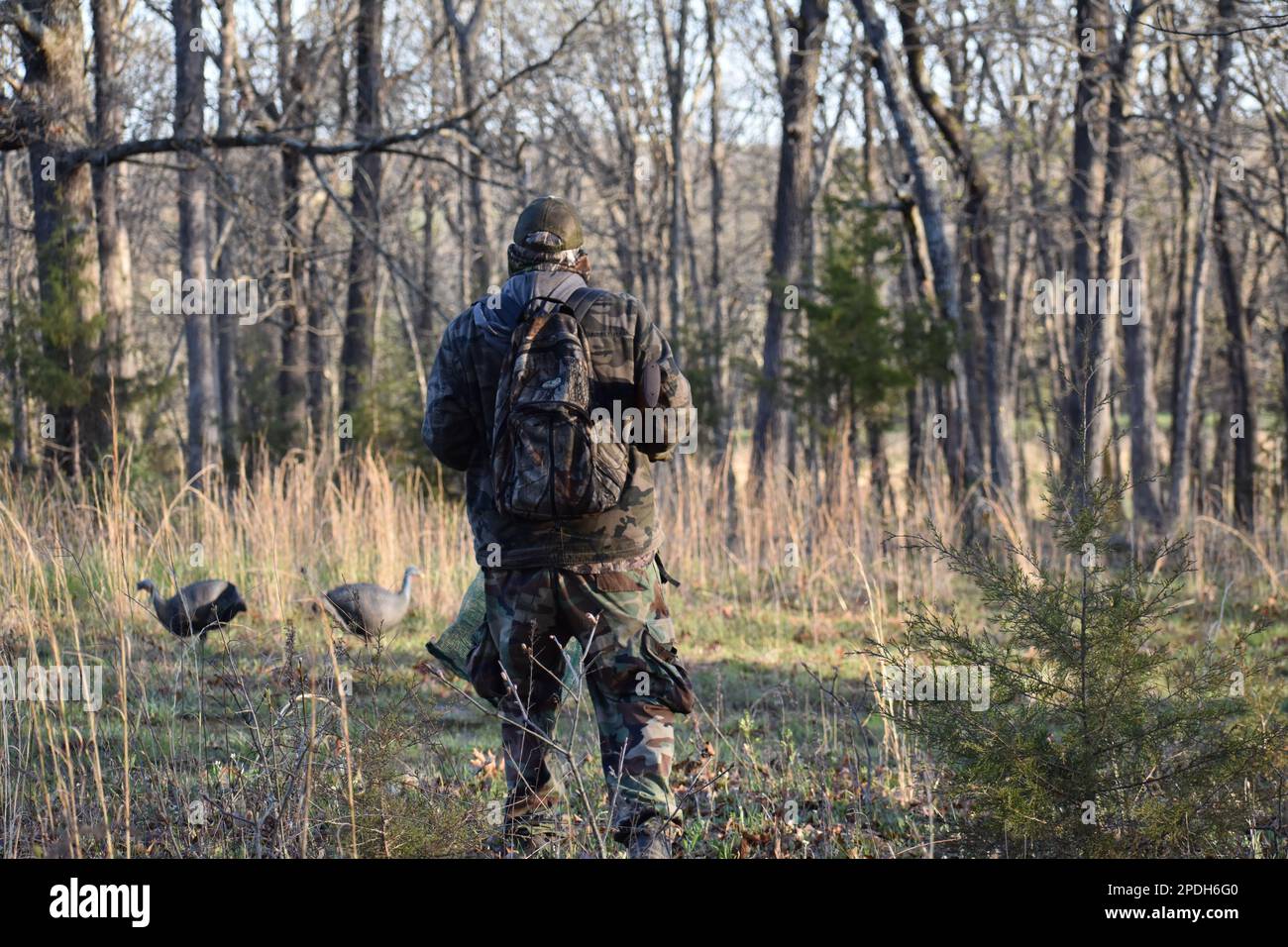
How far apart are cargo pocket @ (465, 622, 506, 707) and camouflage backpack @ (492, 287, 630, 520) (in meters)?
0.42

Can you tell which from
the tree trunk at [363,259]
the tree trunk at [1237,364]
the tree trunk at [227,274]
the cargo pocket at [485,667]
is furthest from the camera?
the tree trunk at [363,259]

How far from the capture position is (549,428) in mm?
3408

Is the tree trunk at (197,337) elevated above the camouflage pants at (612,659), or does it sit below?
above

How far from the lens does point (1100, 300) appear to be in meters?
11.6

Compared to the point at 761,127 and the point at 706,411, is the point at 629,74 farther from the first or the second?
the point at 706,411

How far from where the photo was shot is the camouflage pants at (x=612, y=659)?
3484 mm

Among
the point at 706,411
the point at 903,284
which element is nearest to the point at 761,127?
the point at 903,284

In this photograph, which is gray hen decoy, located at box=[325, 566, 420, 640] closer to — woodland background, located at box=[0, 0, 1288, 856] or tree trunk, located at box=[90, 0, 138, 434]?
woodland background, located at box=[0, 0, 1288, 856]

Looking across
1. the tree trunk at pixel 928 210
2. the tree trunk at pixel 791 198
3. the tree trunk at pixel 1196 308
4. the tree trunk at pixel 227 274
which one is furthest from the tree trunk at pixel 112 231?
the tree trunk at pixel 1196 308

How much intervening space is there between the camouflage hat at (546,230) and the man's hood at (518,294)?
69 millimetres

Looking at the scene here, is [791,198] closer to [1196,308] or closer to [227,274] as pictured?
[1196,308]

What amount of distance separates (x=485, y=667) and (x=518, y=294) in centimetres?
109

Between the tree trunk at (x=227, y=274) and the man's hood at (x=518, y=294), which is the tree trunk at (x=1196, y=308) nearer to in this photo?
the tree trunk at (x=227, y=274)
